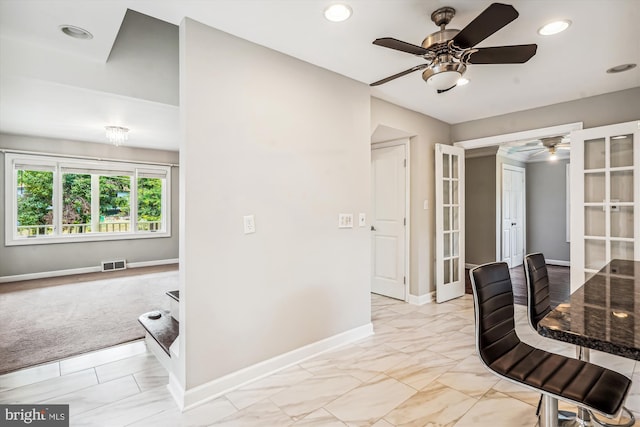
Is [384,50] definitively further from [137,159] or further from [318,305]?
[137,159]

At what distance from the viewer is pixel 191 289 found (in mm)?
2082

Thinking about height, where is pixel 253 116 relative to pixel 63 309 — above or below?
above

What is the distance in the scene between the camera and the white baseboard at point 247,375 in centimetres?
207

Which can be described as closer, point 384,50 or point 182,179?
point 182,179

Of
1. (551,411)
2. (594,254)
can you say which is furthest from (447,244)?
(551,411)

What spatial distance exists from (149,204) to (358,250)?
234 inches

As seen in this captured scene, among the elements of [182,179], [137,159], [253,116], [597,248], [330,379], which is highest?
[137,159]

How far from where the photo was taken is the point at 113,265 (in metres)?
6.57

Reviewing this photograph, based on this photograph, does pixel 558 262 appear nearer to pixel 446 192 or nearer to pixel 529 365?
pixel 446 192

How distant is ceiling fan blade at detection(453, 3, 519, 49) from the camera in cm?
155

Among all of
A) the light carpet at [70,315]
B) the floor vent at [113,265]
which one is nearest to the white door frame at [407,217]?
the light carpet at [70,315]

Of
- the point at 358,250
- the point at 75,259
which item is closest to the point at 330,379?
the point at 358,250

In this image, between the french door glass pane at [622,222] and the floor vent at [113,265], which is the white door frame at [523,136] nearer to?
the french door glass pane at [622,222]

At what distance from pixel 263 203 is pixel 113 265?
575 cm
